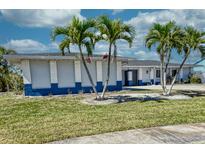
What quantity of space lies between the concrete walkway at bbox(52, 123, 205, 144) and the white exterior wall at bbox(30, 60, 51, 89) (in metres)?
11.9

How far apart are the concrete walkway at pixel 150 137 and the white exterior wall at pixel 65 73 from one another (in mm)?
11969

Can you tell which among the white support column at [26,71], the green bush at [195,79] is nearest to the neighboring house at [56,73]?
the white support column at [26,71]

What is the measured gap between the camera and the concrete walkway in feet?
18.5

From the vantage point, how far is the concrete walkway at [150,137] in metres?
5.62

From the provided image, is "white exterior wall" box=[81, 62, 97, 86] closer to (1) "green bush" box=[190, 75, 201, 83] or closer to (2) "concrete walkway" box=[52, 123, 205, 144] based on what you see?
(2) "concrete walkway" box=[52, 123, 205, 144]

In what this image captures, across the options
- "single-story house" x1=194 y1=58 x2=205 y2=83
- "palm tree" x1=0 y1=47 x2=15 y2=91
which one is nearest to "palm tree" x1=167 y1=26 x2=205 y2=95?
"palm tree" x1=0 y1=47 x2=15 y2=91

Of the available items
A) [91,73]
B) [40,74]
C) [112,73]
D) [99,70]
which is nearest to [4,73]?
[40,74]

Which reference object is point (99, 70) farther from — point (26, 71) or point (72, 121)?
point (72, 121)

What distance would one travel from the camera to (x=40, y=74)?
17.1 meters

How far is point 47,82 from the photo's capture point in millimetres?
17344

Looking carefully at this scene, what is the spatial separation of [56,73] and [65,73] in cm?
80
